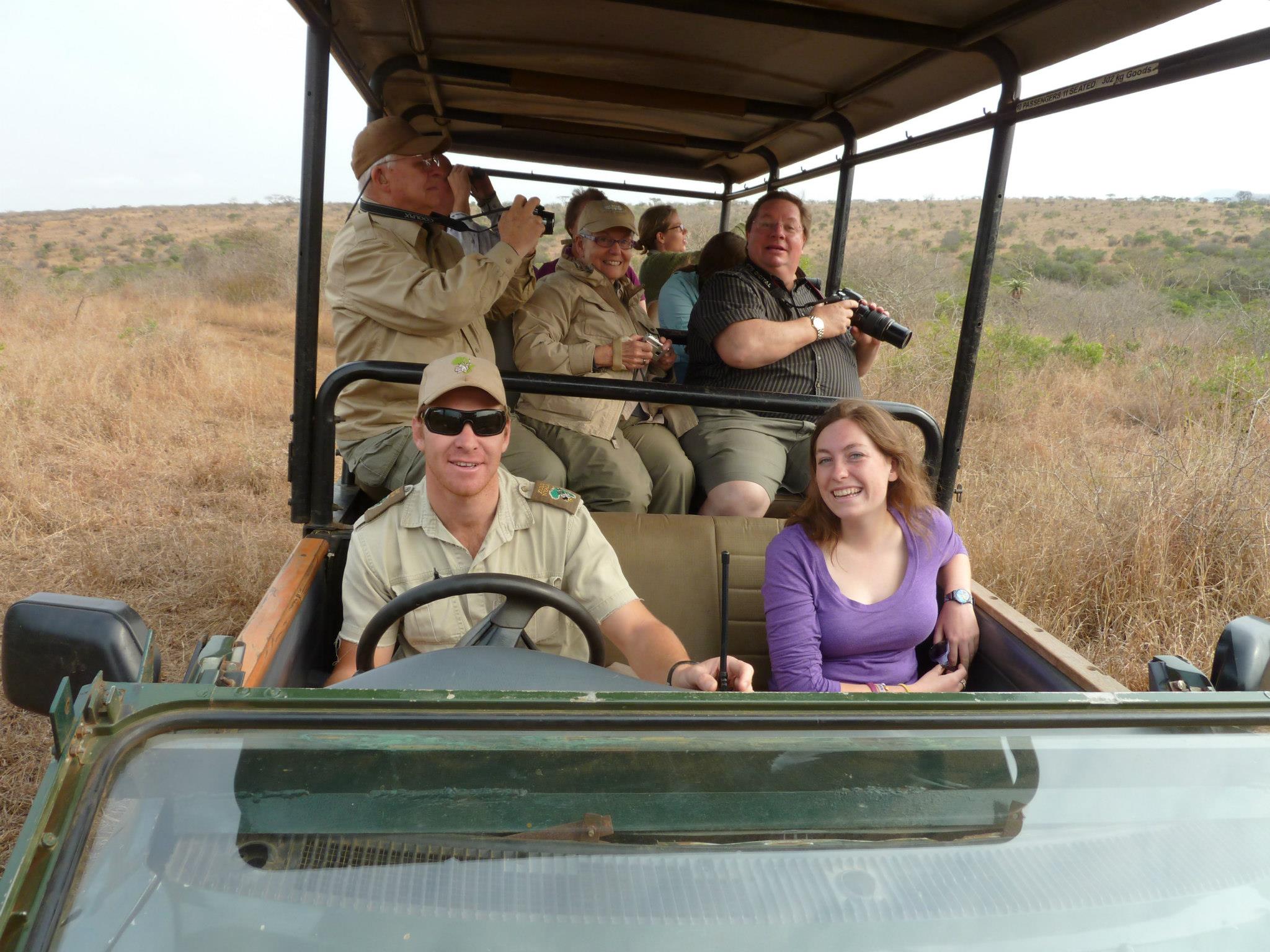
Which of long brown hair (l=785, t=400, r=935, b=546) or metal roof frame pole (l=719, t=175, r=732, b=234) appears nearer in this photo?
long brown hair (l=785, t=400, r=935, b=546)

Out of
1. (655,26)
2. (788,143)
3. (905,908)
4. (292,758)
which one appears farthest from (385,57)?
(905,908)

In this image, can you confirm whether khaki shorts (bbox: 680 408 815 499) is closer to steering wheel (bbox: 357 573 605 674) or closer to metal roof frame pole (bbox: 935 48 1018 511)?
metal roof frame pole (bbox: 935 48 1018 511)

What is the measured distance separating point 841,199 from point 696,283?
29.3 inches

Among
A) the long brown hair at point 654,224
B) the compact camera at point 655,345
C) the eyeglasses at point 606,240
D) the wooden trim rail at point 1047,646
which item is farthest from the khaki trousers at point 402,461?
the long brown hair at point 654,224

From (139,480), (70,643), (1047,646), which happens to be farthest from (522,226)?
(139,480)

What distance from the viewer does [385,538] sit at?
7.27 feet

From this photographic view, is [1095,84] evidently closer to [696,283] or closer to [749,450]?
[749,450]

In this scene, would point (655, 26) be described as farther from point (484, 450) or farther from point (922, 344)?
point (922, 344)

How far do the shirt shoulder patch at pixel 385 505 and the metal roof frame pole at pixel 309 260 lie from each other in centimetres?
37

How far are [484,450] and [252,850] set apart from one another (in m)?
1.28

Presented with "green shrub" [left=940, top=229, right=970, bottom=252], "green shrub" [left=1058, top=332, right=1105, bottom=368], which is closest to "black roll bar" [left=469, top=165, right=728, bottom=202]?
"green shrub" [left=1058, top=332, right=1105, bottom=368]

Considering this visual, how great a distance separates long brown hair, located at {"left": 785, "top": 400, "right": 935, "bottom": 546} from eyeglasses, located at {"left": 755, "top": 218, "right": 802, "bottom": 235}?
48.0 inches

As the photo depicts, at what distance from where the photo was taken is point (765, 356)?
329 centimetres

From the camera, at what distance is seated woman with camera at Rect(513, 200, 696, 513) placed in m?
3.25
